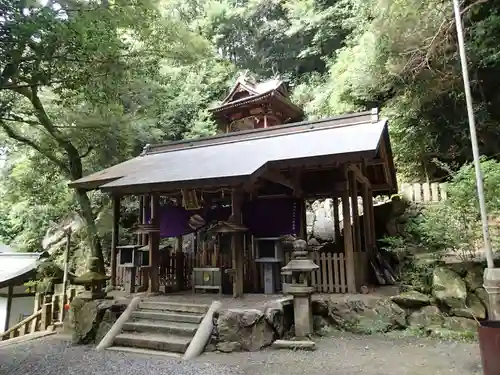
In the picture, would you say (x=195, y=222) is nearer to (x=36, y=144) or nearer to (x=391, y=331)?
(x=391, y=331)

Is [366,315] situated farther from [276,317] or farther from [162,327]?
[162,327]

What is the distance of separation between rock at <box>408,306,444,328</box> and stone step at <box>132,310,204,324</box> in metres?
3.86

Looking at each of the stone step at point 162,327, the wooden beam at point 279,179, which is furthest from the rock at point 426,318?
the stone step at point 162,327

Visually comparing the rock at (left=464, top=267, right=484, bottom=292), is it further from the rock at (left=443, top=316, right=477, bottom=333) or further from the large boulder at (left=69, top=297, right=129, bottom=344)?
the large boulder at (left=69, top=297, right=129, bottom=344)

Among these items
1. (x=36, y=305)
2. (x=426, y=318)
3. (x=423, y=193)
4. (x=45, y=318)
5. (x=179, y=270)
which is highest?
(x=423, y=193)

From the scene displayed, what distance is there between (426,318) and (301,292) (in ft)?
7.95

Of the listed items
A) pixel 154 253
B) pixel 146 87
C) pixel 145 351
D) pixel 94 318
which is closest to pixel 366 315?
pixel 145 351

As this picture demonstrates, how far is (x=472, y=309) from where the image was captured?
6621mm

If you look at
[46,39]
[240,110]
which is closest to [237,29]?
[240,110]

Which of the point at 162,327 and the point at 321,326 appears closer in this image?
the point at 162,327

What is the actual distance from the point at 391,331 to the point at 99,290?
5707mm

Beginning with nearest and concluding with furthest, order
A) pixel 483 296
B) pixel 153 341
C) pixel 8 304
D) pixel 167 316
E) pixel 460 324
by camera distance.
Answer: pixel 153 341 < pixel 460 324 < pixel 167 316 < pixel 483 296 < pixel 8 304

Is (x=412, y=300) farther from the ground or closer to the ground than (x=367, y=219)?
closer to the ground

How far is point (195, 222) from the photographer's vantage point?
30.9 feet
